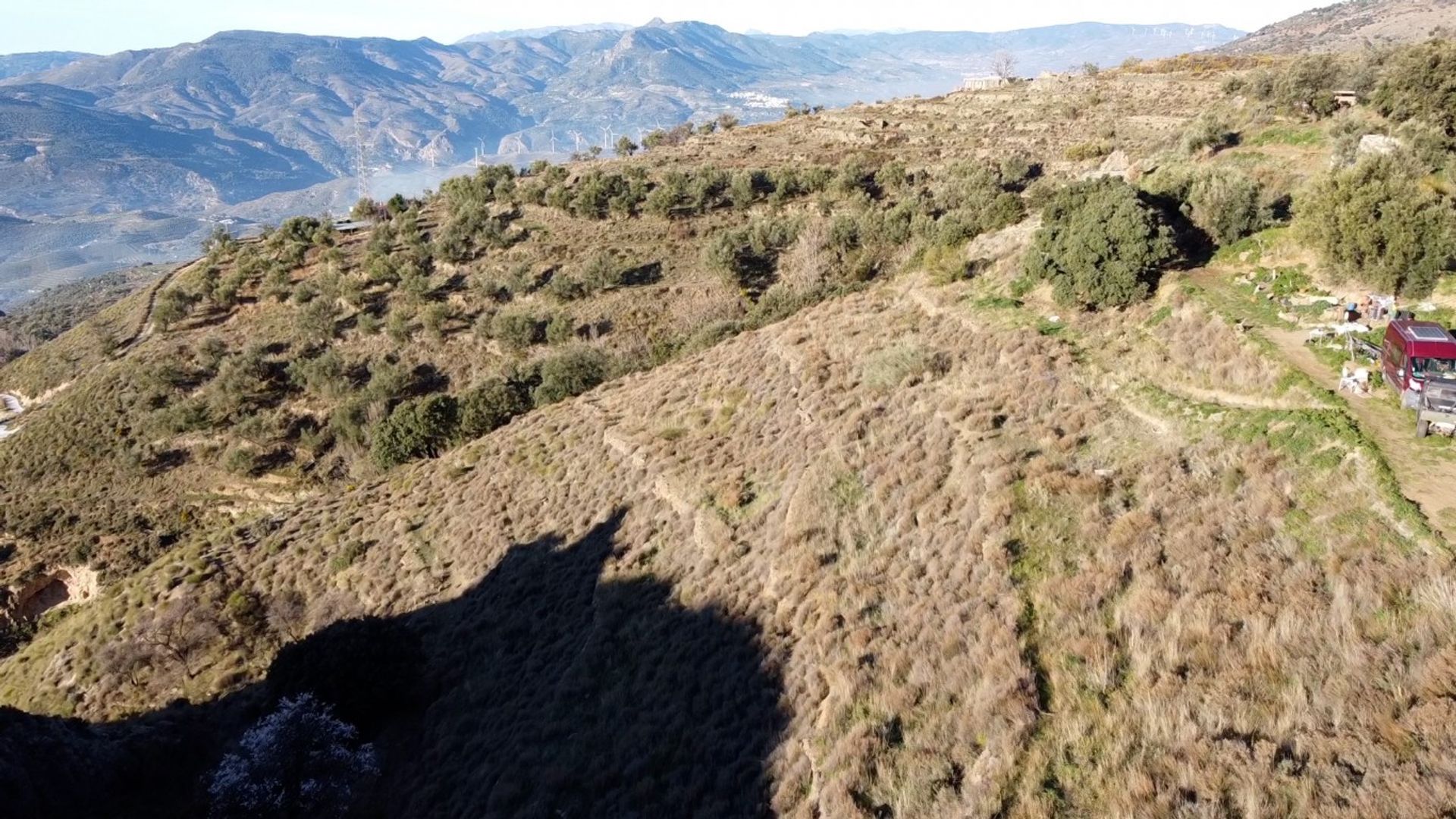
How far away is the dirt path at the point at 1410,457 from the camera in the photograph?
31.1ft

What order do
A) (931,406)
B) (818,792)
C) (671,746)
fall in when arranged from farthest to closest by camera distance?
(931,406), (671,746), (818,792)

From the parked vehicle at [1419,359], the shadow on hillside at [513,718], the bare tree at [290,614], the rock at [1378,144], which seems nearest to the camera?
the shadow on hillside at [513,718]

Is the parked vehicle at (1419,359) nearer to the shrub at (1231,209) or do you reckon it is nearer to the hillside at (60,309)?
the shrub at (1231,209)

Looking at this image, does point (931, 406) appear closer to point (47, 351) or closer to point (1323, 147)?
point (1323, 147)

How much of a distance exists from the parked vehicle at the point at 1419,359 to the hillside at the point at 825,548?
0.53 m

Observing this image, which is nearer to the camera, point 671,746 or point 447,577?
point 671,746

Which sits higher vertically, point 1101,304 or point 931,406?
point 1101,304

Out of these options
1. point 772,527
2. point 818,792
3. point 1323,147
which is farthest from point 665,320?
point 818,792

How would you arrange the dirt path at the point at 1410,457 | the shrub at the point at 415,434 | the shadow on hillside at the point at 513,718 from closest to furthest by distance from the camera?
the dirt path at the point at 1410,457 → the shadow on hillside at the point at 513,718 → the shrub at the point at 415,434

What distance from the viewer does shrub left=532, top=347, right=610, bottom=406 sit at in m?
34.2

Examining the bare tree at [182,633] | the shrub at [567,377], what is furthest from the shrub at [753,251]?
the bare tree at [182,633]

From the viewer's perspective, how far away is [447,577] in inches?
A: 825

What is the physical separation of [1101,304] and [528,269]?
39.4 meters

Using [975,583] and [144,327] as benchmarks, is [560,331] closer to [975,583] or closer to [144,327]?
[975,583]
